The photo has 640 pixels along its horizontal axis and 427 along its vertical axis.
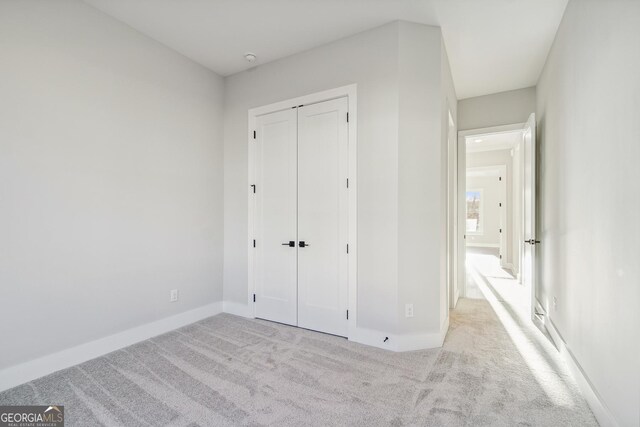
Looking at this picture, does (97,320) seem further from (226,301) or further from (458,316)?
(458,316)

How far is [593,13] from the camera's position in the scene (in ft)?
6.08

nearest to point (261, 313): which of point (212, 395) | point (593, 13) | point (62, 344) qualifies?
point (212, 395)

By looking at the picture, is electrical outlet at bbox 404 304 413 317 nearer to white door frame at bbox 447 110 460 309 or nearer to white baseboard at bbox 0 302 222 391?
white door frame at bbox 447 110 460 309

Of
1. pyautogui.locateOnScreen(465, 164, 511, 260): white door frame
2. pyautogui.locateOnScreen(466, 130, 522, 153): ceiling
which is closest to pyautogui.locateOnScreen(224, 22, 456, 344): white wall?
pyautogui.locateOnScreen(466, 130, 522, 153): ceiling

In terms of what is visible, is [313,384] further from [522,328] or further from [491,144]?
[491,144]

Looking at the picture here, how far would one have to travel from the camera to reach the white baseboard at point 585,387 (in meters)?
1.60

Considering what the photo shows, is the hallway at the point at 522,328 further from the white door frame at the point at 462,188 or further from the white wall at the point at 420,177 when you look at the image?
the white wall at the point at 420,177

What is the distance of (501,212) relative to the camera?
6812 mm

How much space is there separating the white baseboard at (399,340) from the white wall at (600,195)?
3.33 ft

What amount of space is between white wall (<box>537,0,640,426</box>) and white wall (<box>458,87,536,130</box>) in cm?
119

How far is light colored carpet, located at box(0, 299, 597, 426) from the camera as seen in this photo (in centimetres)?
173

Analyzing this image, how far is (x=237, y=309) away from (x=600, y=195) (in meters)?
3.48

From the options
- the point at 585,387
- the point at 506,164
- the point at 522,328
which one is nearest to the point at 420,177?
the point at 585,387

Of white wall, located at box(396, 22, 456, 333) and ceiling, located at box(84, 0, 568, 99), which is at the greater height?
ceiling, located at box(84, 0, 568, 99)
